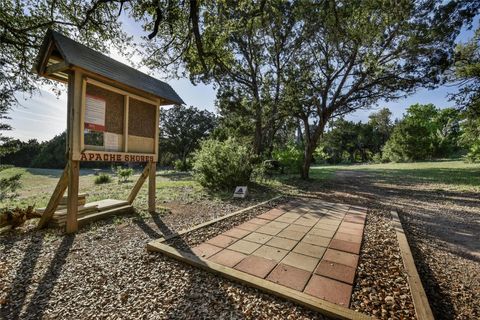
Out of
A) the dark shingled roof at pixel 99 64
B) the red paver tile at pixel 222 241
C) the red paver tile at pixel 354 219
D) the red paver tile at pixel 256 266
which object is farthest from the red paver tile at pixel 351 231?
the dark shingled roof at pixel 99 64

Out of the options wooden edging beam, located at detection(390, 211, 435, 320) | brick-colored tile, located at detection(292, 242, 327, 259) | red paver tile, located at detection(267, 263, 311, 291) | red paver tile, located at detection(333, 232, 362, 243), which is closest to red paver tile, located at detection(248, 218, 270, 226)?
brick-colored tile, located at detection(292, 242, 327, 259)

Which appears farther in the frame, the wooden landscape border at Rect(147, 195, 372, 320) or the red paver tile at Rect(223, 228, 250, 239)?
the red paver tile at Rect(223, 228, 250, 239)

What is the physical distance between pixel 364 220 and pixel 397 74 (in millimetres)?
7644

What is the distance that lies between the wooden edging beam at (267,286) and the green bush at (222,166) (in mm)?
4589

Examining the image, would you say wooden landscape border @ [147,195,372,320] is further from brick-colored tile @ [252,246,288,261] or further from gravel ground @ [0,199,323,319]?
brick-colored tile @ [252,246,288,261]

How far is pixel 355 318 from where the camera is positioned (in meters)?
1.67

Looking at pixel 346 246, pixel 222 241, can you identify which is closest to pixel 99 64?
pixel 222 241

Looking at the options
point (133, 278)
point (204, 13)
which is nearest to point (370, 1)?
point (204, 13)

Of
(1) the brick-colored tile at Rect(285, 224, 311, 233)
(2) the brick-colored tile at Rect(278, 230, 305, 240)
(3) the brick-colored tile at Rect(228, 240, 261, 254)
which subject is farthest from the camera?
(1) the brick-colored tile at Rect(285, 224, 311, 233)

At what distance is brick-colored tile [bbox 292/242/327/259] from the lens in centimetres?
276

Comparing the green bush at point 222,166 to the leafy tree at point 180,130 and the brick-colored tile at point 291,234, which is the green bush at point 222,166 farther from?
the leafy tree at point 180,130

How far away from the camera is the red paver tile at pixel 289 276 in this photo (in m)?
2.12

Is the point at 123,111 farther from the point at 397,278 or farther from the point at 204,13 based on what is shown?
the point at 397,278

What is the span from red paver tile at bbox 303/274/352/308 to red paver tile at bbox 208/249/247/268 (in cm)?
82
